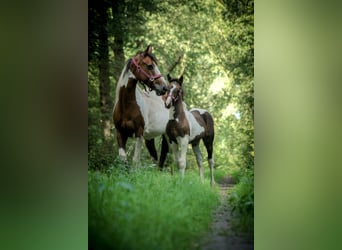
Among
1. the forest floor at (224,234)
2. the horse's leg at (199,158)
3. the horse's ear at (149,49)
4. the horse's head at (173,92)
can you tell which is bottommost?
the forest floor at (224,234)

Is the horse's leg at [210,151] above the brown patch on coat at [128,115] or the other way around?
the other way around

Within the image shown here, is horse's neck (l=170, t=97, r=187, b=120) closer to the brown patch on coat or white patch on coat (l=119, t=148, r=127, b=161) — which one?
the brown patch on coat

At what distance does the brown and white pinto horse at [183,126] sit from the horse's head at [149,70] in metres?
0.06

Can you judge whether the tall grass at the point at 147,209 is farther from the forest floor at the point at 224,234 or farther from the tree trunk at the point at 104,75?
the tree trunk at the point at 104,75

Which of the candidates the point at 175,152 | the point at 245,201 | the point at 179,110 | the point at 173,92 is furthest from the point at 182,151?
the point at 245,201

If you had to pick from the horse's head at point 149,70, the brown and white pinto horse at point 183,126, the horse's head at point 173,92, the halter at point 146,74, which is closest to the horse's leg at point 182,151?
the brown and white pinto horse at point 183,126

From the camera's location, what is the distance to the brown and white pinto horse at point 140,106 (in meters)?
2.77

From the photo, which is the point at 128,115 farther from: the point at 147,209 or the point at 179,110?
the point at 147,209

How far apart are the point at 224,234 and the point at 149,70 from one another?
1252 millimetres
